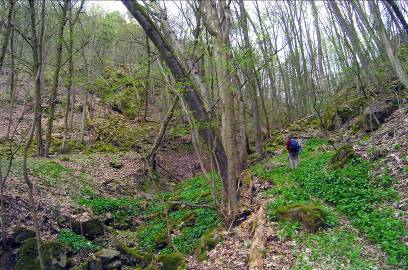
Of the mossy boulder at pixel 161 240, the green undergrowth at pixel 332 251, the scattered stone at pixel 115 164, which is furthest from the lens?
the scattered stone at pixel 115 164

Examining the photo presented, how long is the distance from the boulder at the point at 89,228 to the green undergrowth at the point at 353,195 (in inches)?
212

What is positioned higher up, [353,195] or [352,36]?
[352,36]

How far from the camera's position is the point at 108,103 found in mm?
27344

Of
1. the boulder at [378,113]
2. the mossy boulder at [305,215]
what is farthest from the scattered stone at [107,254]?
the boulder at [378,113]

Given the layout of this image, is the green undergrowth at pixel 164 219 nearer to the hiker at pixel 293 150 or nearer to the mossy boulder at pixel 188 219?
the mossy boulder at pixel 188 219

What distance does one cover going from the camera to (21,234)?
9.04 metres

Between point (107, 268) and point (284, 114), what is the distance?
2369 cm

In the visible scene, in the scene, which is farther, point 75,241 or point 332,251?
point 75,241

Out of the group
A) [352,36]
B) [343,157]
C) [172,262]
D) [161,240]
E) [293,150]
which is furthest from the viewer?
[352,36]

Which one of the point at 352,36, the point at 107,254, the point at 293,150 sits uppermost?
the point at 352,36

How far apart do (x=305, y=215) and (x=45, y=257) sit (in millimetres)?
6208

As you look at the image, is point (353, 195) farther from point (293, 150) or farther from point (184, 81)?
point (184, 81)

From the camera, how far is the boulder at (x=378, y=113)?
14531mm

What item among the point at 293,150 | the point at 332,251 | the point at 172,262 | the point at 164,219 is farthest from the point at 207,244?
the point at 293,150
